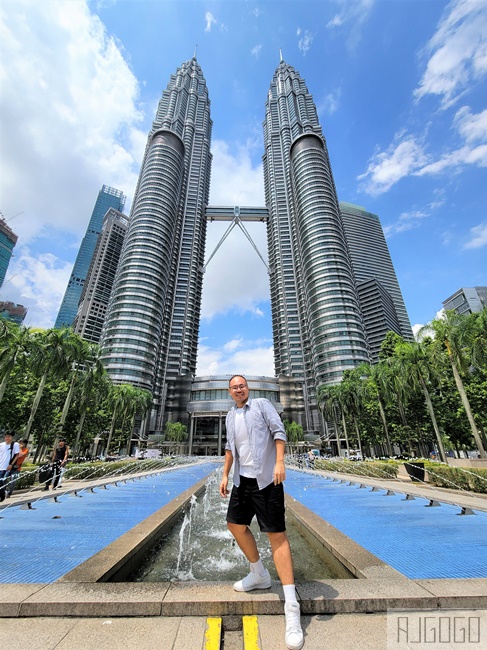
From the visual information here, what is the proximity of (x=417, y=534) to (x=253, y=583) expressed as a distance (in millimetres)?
4185

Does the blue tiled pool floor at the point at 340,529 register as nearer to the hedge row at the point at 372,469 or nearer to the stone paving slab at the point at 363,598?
the stone paving slab at the point at 363,598

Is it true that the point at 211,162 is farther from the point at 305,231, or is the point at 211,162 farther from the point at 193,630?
the point at 193,630

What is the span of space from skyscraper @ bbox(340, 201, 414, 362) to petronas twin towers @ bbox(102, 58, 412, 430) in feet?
110

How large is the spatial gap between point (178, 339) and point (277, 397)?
162ft

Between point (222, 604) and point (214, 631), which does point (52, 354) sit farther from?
point (214, 631)

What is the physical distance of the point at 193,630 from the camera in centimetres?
255

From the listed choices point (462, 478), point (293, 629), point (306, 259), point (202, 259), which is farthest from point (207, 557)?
point (202, 259)

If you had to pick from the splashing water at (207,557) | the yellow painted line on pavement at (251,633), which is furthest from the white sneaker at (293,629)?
the splashing water at (207,557)

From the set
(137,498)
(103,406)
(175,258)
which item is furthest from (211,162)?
(137,498)

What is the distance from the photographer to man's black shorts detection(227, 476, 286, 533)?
2891 millimetres

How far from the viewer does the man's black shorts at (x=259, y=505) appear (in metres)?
2.89

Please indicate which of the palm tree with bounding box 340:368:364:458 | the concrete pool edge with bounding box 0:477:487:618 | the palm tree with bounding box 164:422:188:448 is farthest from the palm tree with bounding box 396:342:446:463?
the palm tree with bounding box 164:422:188:448

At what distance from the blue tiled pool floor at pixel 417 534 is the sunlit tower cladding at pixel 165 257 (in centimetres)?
8280

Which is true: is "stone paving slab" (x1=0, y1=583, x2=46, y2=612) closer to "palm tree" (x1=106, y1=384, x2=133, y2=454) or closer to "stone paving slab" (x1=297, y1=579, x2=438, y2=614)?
"stone paving slab" (x1=297, y1=579, x2=438, y2=614)
